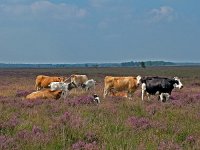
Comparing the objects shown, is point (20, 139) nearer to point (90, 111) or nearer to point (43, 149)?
point (43, 149)

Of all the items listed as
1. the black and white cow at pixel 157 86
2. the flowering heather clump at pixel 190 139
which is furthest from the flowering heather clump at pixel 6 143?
the black and white cow at pixel 157 86

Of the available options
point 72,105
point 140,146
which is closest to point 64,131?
point 140,146

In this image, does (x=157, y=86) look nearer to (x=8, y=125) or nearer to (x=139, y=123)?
(x=139, y=123)

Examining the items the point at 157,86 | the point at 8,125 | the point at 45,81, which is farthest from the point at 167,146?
the point at 45,81

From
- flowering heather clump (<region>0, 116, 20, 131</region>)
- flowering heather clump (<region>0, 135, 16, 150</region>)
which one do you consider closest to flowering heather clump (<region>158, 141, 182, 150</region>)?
flowering heather clump (<region>0, 135, 16, 150</region>)

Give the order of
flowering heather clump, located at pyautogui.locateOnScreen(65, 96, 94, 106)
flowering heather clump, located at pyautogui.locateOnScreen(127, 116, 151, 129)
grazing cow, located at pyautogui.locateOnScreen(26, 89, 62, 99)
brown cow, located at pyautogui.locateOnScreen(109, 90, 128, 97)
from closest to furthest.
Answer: flowering heather clump, located at pyautogui.locateOnScreen(127, 116, 151, 129)
flowering heather clump, located at pyautogui.locateOnScreen(65, 96, 94, 106)
grazing cow, located at pyautogui.locateOnScreen(26, 89, 62, 99)
brown cow, located at pyautogui.locateOnScreen(109, 90, 128, 97)

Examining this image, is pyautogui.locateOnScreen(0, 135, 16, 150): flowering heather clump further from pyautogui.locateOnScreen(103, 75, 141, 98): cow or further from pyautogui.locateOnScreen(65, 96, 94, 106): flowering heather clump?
pyautogui.locateOnScreen(103, 75, 141, 98): cow

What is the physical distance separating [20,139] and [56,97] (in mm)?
11350

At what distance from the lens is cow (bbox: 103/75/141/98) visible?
926 inches

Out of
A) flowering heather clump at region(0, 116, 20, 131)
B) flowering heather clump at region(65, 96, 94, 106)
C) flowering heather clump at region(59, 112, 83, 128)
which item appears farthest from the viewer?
flowering heather clump at region(65, 96, 94, 106)

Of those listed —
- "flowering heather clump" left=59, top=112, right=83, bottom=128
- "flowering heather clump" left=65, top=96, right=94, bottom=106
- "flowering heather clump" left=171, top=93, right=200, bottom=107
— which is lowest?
"flowering heather clump" left=171, top=93, right=200, bottom=107

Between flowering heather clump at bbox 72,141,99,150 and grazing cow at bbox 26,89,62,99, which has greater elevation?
flowering heather clump at bbox 72,141,99,150

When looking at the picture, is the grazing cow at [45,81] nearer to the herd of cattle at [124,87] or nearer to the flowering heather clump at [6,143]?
the herd of cattle at [124,87]

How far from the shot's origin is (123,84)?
24141 millimetres
